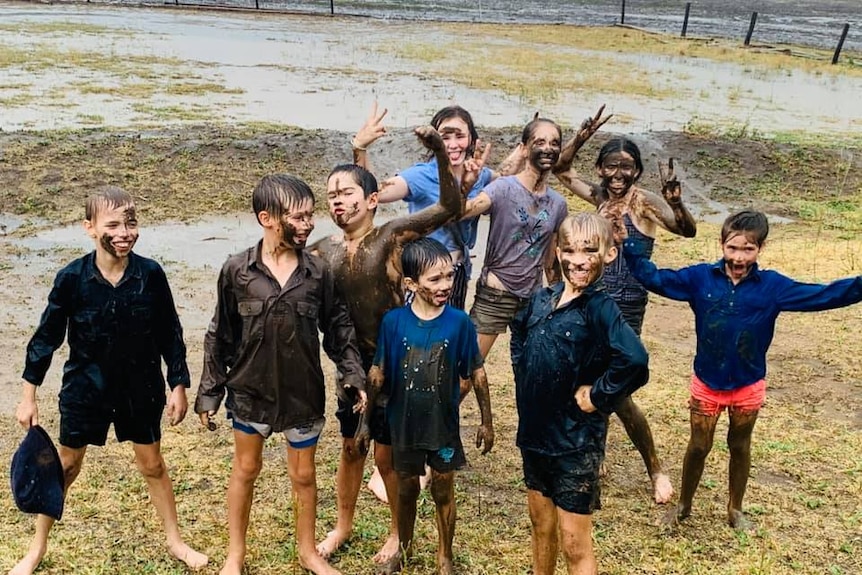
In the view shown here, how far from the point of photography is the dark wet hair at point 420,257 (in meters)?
3.28

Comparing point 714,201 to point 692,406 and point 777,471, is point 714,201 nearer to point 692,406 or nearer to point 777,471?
point 777,471

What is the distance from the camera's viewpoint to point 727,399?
3812mm

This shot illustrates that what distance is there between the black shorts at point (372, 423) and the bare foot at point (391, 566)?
0.52 metres

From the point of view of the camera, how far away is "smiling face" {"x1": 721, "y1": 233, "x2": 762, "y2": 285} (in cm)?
361

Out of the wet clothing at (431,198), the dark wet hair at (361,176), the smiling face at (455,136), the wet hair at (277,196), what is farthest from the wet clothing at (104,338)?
the smiling face at (455,136)

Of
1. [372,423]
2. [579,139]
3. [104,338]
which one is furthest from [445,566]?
[579,139]

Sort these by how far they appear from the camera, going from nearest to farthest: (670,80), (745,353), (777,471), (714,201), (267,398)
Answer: (267,398), (745,353), (777,471), (714,201), (670,80)

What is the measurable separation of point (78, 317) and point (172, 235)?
5763 millimetres

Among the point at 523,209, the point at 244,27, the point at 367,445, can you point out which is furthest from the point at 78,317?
the point at 244,27

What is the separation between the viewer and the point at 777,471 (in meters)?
4.74

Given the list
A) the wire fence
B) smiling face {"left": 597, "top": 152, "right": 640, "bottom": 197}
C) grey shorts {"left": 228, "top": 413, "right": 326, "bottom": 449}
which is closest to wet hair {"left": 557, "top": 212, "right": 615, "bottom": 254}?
smiling face {"left": 597, "top": 152, "right": 640, "bottom": 197}

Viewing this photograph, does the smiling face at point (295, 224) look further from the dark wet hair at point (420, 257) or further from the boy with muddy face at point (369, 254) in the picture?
the dark wet hair at point (420, 257)

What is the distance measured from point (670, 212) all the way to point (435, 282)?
4.44 feet

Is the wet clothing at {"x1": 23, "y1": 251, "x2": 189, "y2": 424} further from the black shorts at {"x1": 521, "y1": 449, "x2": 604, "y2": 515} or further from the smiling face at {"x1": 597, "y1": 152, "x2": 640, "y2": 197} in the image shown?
the smiling face at {"x1": 597, "y1": 152, "x2": 640, "y2": 197}
